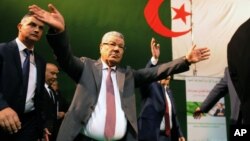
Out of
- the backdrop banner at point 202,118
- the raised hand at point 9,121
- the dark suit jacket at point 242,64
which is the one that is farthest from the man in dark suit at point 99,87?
the backdrop banner at point 202,118

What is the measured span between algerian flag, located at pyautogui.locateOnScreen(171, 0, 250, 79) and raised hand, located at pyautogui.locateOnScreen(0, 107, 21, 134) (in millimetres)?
3387

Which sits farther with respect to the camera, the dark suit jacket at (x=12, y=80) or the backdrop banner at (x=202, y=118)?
the backdrop banner at (x=202, y=118)

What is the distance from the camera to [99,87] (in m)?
2.34

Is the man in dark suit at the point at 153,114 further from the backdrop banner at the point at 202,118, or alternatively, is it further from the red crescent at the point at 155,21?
the red crescent at the point at 155,21

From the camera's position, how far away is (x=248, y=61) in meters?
0.74

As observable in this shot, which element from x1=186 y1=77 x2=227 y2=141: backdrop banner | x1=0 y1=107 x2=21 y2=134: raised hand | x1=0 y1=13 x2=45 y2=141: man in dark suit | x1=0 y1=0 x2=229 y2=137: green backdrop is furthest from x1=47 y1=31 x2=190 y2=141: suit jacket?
x1=186 y1=77 x2=227 y2=141: backdrop banner

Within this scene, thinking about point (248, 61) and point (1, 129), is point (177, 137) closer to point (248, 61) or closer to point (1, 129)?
point (1, 129)

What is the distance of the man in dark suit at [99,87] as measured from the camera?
7.02 feet

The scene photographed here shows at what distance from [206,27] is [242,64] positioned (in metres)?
4.54

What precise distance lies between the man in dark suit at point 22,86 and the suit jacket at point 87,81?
0.50 ft

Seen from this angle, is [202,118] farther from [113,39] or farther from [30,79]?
[30,79]

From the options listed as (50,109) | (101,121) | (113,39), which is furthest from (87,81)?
(50,109)

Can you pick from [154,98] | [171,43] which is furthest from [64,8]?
[154,98]

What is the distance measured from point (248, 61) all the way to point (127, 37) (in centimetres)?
420
